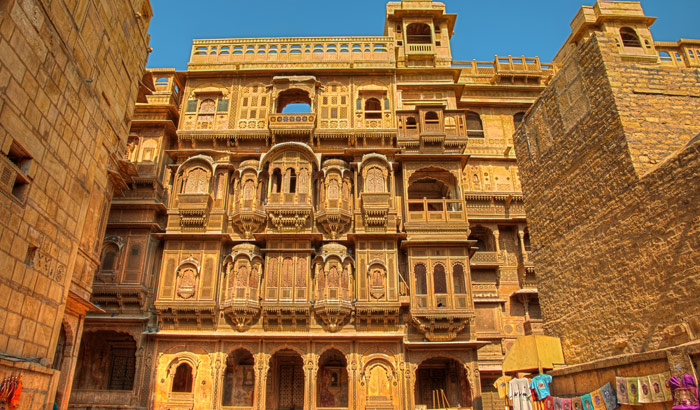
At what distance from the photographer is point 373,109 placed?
22.9 m

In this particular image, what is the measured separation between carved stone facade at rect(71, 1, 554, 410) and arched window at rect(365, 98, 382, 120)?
54mm

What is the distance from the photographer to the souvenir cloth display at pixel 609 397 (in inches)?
377

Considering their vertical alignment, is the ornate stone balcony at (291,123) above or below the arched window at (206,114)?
below

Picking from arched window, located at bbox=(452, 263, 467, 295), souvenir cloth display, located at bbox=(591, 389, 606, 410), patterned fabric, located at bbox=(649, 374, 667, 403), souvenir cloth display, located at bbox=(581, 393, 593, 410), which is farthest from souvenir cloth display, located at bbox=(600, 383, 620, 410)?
arched window, located at bbox=(452, 263, 467, 295)

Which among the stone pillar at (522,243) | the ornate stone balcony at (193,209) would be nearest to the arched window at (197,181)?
the ornate stone balcony at (193,209)

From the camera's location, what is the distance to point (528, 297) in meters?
21.6

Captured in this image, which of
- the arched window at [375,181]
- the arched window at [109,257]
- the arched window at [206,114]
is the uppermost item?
the arched window at [206,114]

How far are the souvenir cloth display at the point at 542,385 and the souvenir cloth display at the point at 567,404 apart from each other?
86 cm

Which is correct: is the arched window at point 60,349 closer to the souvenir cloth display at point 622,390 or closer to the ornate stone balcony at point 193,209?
the ornate stone balcony at point 193,209

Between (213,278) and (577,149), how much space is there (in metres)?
13.5

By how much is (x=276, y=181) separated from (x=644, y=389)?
15328mm

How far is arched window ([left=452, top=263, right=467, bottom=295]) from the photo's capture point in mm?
18797

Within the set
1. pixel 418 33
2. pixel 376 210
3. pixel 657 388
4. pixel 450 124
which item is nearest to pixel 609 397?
pixel 657 388

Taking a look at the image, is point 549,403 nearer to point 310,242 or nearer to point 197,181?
point 310,242
